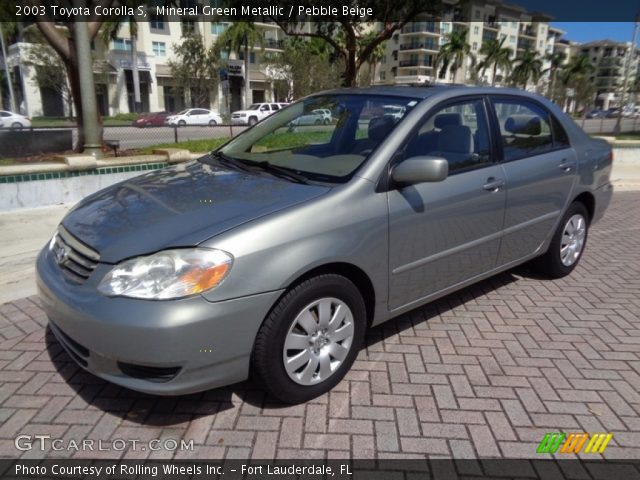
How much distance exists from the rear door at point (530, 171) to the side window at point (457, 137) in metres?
0.19

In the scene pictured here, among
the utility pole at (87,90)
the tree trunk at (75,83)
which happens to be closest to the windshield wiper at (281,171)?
the utility pole at (87,90)

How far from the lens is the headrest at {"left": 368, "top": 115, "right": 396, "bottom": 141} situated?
3.12 m

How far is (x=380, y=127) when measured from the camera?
3213 mm

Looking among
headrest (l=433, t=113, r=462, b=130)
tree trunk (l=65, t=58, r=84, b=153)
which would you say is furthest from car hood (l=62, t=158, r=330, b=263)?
tree trunk (l=65, t=58, r=84, b=153)

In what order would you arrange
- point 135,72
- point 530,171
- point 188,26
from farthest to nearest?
1. point 188,26
2. point 135,72
3. point 530,171

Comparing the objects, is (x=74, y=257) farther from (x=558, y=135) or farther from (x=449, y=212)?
(x=558, y=135)

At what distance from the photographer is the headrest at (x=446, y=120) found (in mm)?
3340

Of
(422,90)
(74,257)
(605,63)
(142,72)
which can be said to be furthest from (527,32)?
(74,257)

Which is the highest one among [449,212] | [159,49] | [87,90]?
[159,49]

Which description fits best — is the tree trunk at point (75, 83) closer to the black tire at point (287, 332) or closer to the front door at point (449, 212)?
the front door at point (449, 212)

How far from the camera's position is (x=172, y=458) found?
2.37 m

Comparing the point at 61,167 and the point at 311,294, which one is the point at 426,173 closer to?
the point at 311,294

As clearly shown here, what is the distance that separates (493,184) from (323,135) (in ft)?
4.21

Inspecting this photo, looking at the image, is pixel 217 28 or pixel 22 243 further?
pixel 217 28
